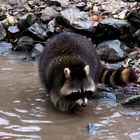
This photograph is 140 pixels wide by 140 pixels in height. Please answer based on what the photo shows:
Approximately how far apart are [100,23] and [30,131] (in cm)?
337

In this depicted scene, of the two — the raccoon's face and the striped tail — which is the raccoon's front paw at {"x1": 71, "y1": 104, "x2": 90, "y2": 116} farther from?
the striped tail

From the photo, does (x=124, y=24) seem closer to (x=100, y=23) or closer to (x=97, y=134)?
(x=100, y=23)

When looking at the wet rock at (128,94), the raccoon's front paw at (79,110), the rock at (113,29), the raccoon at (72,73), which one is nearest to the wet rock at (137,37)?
the rock at (113,29)

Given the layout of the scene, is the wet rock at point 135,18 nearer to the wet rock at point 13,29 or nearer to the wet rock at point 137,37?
the wet rock at point 137,37

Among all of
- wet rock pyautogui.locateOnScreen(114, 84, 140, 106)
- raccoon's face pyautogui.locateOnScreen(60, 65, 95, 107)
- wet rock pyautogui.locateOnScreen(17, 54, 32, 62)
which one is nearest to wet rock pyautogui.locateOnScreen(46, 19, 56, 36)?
wet rock pyautogui.locateOnScreen(17, 54, 32, 62)

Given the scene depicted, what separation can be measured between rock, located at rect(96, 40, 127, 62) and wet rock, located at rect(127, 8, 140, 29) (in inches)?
17.6

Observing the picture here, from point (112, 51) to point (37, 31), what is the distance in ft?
5.65

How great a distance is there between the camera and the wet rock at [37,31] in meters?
8.66

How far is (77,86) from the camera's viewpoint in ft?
18.4

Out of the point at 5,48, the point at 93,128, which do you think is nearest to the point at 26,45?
the point at 5,48

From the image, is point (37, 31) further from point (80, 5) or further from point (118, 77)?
point (118, 77)

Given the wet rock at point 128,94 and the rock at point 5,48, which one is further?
the rock at point 5,48

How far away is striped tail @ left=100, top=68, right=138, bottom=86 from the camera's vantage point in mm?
6414

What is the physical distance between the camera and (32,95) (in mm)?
6586
